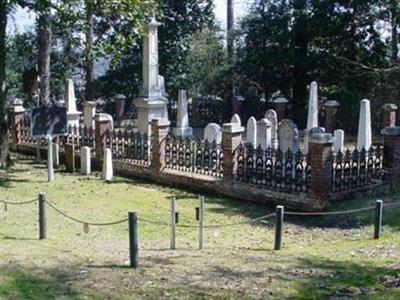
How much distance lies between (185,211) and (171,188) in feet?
8.89

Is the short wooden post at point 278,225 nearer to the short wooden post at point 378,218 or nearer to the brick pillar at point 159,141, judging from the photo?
the short wooden post at point 378,218

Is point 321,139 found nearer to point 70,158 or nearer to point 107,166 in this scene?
point 107,166

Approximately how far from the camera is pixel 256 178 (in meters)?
15.1

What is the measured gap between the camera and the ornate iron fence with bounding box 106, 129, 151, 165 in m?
18.1

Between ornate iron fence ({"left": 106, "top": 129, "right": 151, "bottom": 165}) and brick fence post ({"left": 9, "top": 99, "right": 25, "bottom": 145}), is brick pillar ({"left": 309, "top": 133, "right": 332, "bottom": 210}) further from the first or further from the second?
brick fence post ({"left": 9, "top": 99, "right": 25, "bottom": 145})

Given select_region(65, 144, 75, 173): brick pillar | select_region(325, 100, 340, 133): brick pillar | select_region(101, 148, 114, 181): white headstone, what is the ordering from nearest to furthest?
select_region(101, 148, 114, 181): white headstone → select_region(65, 144, 75, 173): brick pillar → select_region(325, 100, 340, 133): brick pillar

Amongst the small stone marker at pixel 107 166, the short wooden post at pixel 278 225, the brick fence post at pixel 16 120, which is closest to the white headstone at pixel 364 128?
the small stone marker at pixel 107 166

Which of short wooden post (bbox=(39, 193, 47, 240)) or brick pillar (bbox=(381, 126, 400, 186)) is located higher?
brick pillar (bbox=(381, 126, 400, 186))

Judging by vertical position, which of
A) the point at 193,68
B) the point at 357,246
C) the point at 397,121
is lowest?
the point at 357,246

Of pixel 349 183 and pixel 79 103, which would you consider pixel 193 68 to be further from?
pixel 349 183

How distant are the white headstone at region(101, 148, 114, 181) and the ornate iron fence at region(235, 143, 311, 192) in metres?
3.97

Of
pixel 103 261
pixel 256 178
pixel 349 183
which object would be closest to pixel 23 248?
pixel 103 261

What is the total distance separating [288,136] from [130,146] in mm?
4717

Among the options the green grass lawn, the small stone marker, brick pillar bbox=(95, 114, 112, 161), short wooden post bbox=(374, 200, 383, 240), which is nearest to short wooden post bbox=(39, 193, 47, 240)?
the green grass lawn
